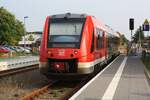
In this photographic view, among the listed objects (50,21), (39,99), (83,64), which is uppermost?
(50,21)

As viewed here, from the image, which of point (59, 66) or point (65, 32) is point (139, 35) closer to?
point (65, 32)

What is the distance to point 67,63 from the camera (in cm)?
1702

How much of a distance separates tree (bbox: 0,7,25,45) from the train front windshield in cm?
7244

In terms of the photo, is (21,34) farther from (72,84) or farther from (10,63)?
(72,84)

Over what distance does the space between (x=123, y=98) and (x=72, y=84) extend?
7.13 m

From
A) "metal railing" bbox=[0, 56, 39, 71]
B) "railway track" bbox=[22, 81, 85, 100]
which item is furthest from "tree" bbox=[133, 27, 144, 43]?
"railway track" bbox=[22, 81, 85, 100]

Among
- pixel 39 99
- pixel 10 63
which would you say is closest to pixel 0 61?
pixel 10 63

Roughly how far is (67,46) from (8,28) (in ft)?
244

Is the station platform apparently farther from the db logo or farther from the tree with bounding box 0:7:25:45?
the tree with bounding box 0:7:25:45

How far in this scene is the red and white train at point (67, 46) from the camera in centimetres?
1703

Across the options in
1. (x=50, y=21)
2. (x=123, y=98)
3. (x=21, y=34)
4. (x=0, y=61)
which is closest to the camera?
(x=123, y=98)

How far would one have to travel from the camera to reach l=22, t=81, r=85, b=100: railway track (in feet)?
46.8

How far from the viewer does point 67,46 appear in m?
17.3

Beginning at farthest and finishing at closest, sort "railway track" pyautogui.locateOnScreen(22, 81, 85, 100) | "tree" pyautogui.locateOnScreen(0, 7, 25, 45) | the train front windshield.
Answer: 1. "tree" pyautogui.locateOnScreen(0, 7, 25, 45)
2. the train front windshield
3. "railway track" pyautogui.locateOnScreen(22, 81, 85, 100)
